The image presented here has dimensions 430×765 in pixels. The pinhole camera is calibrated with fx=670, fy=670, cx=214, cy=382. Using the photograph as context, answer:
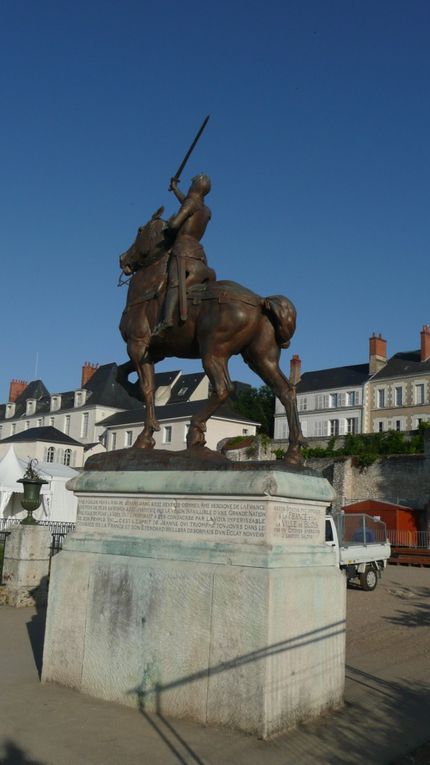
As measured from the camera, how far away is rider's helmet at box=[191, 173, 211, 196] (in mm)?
7660

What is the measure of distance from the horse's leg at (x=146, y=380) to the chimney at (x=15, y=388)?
243ft

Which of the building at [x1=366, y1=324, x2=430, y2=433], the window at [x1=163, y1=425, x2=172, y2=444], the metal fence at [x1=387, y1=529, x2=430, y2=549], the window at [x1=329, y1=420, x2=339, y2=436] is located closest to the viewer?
the metal fence at [x1=387, y1=529, x2=430, y2=549]

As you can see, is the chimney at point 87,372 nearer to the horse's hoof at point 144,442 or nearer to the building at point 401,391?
the building at point 401,391

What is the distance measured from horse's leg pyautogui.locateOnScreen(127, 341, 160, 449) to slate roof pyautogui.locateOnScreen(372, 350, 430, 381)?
157ft

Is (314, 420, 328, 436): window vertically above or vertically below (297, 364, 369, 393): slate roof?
below

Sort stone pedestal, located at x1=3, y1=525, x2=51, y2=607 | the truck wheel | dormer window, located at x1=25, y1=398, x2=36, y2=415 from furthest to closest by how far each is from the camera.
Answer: dormer window, located at x1=25, y1=398, x2=36, y2=415 < the truck wheel < stone pedestal, located at x1=3, y1=525, x2=51, y2=607

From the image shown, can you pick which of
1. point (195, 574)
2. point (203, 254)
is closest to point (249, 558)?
point (195, 574)

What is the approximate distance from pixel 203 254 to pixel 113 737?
4.83 metres

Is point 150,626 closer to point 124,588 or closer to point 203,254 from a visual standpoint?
point 124,588

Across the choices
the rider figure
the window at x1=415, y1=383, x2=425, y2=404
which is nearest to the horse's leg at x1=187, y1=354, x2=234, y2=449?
the rider figure

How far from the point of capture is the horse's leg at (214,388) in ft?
22.1

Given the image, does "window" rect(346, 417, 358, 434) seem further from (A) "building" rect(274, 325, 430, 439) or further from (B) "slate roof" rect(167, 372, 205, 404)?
(B) "slate roof" rect(167, 372, 205, 404)

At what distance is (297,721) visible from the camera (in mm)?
5289

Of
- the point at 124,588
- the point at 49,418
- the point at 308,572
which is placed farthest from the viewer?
the point at 49,418
